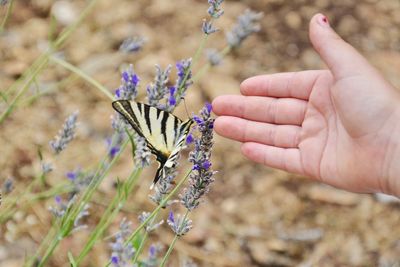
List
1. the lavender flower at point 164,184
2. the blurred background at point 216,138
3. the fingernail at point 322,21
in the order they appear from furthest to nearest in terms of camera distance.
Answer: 1. the blurred background at point 216,138
2. the fingernail at point 322,21
3. the lavender flower at point 164,184

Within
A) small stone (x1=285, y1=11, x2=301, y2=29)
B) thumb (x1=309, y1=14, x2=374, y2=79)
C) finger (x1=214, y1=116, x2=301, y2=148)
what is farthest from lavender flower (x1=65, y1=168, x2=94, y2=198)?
small stone (x1=285, y1=11, x2=301, y2=29)

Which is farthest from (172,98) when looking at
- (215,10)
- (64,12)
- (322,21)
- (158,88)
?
(64,12)

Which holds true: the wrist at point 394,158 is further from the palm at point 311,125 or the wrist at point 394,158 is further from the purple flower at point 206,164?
the purple flower at point 206,164

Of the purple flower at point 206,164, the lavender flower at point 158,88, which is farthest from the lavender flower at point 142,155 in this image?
the purple flower at point 206,164

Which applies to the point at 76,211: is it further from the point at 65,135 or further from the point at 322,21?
the point at 322,21

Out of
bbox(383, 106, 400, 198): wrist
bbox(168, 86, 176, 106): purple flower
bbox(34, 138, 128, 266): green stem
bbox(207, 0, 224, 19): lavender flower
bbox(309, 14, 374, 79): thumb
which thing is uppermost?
bbox(207, 0, 224, 19): lavender flower

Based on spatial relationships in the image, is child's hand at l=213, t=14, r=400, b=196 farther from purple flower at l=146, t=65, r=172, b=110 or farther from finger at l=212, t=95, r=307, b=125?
purple flower at l=146, t=65, r=172, b=110
